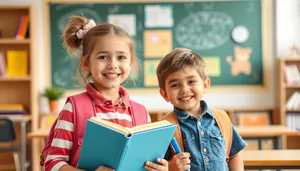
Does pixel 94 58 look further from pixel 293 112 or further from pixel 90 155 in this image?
pixel 293 112

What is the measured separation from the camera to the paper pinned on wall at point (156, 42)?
5977mm

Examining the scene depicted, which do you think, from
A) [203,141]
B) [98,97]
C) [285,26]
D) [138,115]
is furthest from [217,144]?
[285,26]

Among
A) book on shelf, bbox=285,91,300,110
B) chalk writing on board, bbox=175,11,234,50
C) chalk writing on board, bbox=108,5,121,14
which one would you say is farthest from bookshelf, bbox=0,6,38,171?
book on shelf, bbox=285,91,300,110

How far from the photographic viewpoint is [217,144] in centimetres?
188

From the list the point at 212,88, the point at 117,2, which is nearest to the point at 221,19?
the point at 212,88

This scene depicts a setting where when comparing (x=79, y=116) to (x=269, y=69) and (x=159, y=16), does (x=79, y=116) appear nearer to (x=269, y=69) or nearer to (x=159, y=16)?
(x=159, y=16)

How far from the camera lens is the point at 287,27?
19.4ft

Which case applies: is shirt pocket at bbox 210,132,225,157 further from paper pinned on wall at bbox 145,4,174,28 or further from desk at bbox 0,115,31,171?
paper pinned on wall at bbox 145,4,174,28

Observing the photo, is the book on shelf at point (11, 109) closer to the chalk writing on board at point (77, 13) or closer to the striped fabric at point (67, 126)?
the chalk writing on board at point (77, 13)

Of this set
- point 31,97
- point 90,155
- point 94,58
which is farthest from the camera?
point 31,97

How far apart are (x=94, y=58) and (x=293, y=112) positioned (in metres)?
4.59

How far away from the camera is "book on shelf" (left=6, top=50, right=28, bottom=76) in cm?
578

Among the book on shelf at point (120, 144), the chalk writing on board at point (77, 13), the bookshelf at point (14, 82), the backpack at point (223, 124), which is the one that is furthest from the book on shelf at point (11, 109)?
the book on shelf at point (120, 144)

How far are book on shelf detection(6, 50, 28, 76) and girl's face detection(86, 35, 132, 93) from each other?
4349mm
